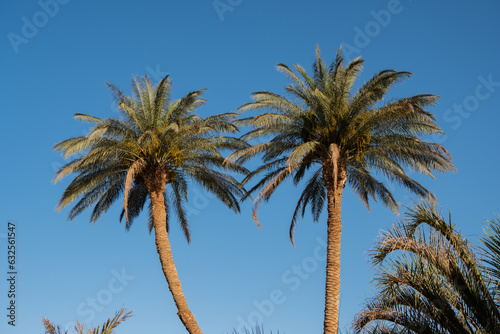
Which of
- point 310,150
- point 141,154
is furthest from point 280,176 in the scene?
point 141,154

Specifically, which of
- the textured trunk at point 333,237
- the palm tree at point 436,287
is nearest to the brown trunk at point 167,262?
the textured trunk at point 333,237

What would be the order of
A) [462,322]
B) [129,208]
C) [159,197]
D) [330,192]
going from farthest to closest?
[129,208] → [159,197] → [330,192] → [462,322]

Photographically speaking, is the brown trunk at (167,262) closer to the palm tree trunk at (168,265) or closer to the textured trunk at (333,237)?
the palm tree trunk at (168,265)

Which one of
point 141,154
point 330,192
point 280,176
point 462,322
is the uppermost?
point 141,154

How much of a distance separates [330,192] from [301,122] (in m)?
2.78

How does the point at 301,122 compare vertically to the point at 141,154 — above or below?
below

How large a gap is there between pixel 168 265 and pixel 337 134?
25.9 ft

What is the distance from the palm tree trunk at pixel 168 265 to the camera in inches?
773

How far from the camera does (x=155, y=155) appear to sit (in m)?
20.4

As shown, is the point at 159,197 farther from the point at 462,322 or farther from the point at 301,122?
the point at 462,322

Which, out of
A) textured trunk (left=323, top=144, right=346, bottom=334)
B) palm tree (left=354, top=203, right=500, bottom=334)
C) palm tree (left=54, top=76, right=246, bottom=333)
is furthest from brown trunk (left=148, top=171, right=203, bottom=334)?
palm tree (left=354, top=203, right=500, bottom=334)

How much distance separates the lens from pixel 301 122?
20094 millimetres

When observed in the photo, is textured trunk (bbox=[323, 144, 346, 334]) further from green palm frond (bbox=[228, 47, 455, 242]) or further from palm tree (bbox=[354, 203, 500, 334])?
palm tree (bbox=[354, 203, 500, 334])

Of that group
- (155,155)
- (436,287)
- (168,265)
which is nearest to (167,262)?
(168,265)
